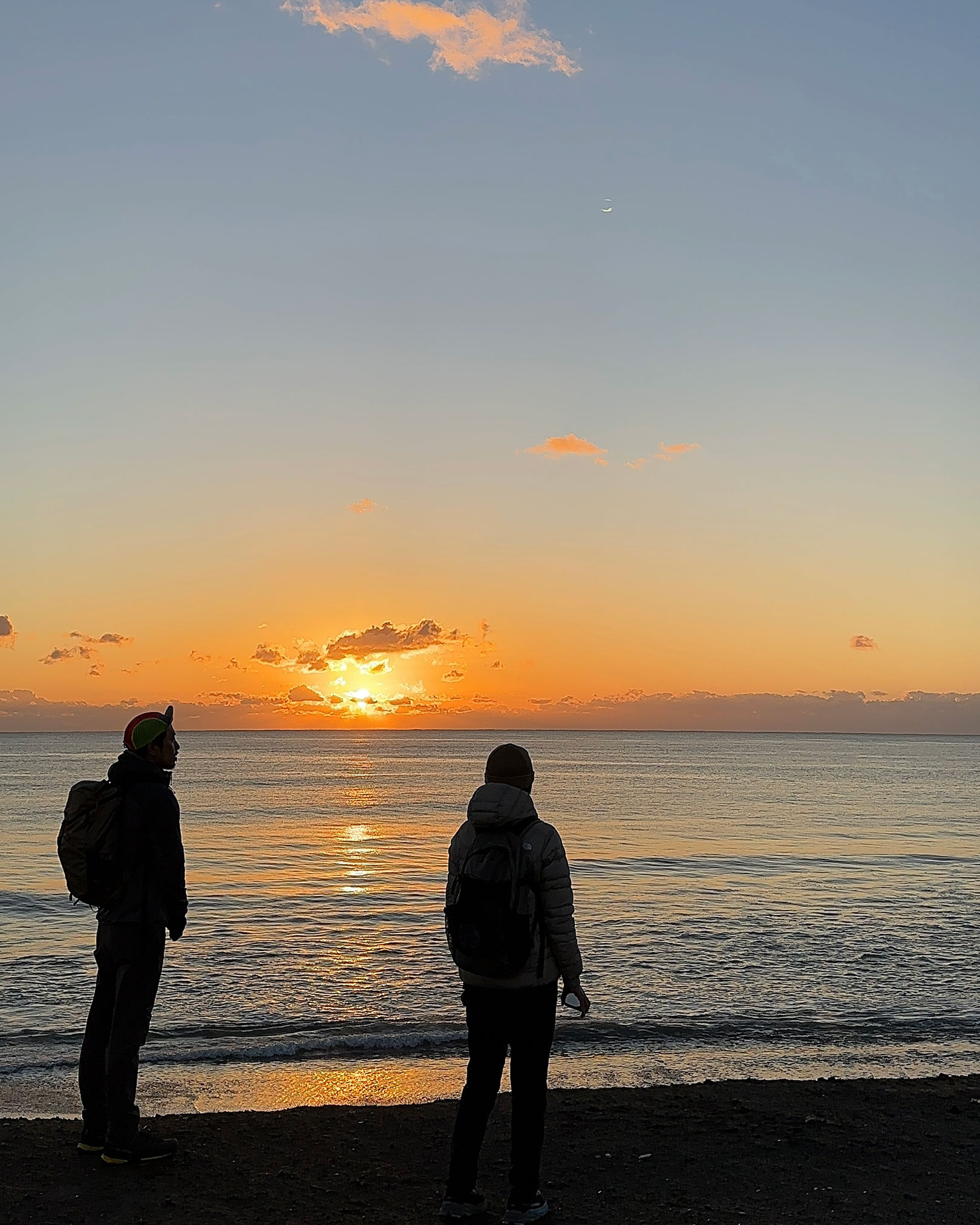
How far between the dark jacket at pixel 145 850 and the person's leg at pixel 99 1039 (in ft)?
0.92

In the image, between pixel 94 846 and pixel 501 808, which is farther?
pixel 94 846

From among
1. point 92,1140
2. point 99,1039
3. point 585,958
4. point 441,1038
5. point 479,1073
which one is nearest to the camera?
point 479,1073

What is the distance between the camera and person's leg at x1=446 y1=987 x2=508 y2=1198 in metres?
5.11

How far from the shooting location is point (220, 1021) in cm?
1073

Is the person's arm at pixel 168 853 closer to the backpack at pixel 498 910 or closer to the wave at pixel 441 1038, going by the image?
the backpack at pixel 498 910

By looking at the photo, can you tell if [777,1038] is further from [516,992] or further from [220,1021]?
[516,992]

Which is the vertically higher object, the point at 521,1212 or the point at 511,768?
the point at 511,768

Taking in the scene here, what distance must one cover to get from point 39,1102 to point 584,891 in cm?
1390

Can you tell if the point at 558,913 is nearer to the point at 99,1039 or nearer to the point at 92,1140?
the point at 99,1039

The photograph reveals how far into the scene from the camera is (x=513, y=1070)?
525 cm

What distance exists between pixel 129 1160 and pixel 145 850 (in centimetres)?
175

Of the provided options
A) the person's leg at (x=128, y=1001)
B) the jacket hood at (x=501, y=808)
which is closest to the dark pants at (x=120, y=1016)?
the person's leg at (x=128, y=1001)

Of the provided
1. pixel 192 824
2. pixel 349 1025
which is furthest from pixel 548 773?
pixel 349 1025

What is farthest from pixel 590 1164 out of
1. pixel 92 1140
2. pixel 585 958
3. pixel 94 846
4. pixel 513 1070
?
pixel 585 958
